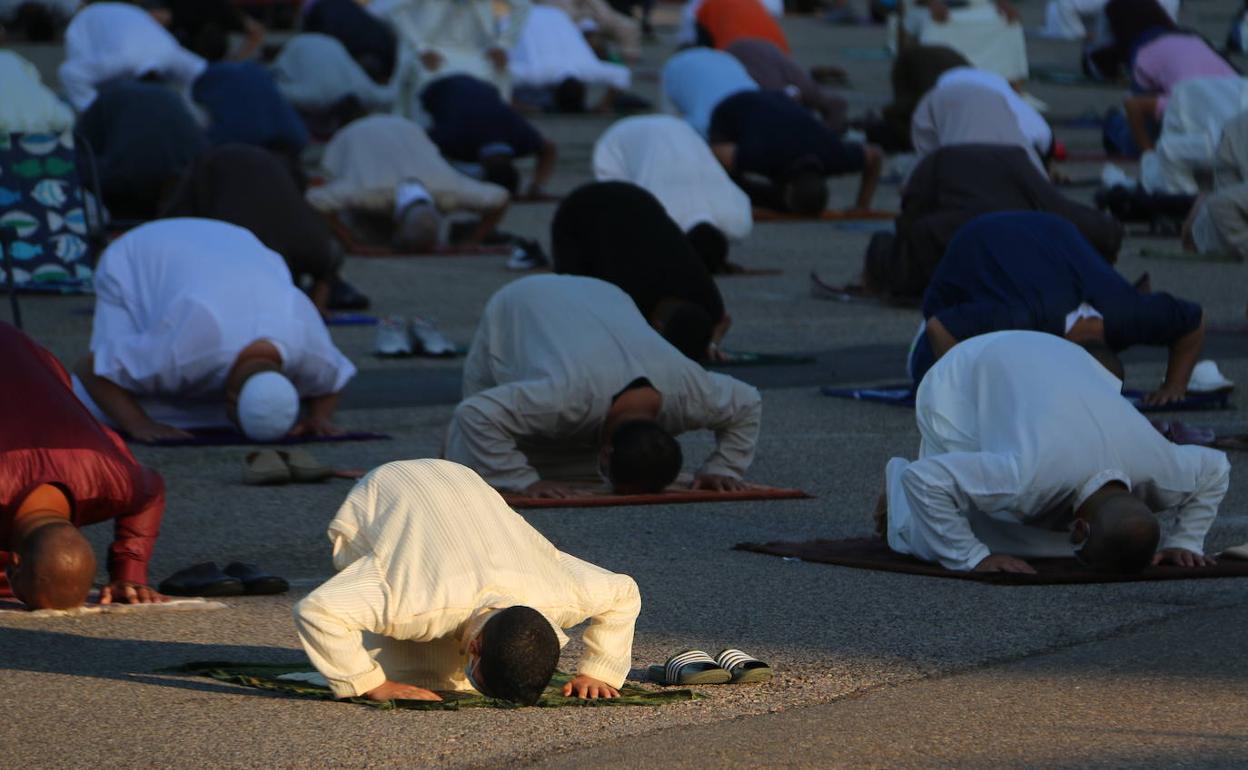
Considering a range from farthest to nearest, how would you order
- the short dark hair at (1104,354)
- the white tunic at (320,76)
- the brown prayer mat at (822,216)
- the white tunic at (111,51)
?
1. the white tunic at (320,76)
2. the white tunic at (111,51)
3. the brown prayer mat at (822,216)
4. the short dark hair at (1104,354)

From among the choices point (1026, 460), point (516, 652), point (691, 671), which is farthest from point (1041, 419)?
point (516, 652)

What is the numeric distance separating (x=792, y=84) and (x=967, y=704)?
13755 millimetres

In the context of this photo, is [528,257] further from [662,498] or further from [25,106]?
[662,498]

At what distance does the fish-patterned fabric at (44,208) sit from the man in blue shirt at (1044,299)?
518cm

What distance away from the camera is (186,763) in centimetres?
427

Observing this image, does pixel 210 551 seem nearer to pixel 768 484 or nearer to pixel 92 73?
pixel 768 484

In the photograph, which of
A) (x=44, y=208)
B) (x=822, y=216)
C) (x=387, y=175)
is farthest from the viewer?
(x=822, y=216)

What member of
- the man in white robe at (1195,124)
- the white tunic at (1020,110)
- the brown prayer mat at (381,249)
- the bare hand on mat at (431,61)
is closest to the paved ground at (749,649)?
the brown prayer mat at (381,249)

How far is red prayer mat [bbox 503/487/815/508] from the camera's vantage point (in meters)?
7.29

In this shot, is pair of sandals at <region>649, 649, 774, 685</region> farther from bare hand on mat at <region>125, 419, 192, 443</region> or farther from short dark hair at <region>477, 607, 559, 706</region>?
bare hand on mat at <region>125, 419, 192, 443</region>

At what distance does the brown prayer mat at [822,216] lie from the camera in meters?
17.0

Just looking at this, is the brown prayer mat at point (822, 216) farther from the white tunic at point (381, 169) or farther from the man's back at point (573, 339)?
the man's back at point (573, 339)

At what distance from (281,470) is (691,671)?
3.22 m

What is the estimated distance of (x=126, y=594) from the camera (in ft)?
18.9
